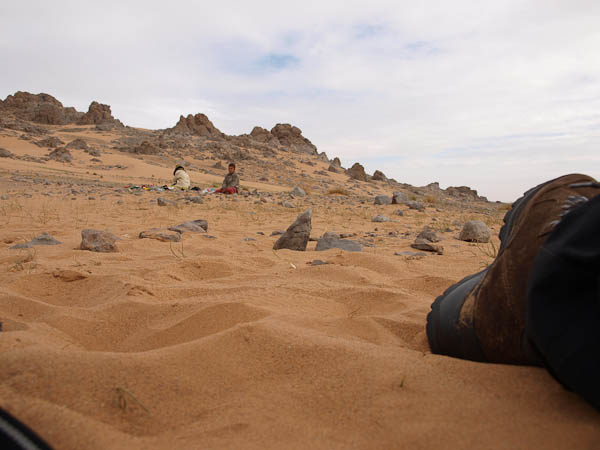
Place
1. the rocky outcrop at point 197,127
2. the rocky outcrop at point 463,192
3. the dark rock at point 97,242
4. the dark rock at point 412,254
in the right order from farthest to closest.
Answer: the rocky outcrop at point 197,127 < the rocky outcrop at point 463,192 < the dark rock at point 412,254 < the dark rock at point 97,242

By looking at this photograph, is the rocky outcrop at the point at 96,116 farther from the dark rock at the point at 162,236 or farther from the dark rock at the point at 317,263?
the dark rock at the point at 317,263

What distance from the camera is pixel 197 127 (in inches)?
1692

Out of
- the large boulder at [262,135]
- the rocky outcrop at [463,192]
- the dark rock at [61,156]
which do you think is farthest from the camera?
the large boulder at [262,135]

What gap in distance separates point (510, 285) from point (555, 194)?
0.31 metres

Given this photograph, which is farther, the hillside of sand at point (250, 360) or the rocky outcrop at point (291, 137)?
the rocky outcrop at point (291, 137)

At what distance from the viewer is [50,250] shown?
3504 mm

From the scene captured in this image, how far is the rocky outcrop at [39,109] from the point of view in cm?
4281

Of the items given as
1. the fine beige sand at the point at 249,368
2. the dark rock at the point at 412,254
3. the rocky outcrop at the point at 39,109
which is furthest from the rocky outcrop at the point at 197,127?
the fine beige sand at the point at 249,368

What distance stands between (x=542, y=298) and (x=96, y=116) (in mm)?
51437

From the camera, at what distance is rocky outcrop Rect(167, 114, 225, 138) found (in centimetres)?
4266

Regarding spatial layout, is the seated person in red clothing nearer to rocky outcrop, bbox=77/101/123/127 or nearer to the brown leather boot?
the brown leather boot


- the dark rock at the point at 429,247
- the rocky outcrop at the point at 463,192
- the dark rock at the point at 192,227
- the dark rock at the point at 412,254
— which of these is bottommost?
the dark rock at the point at 192,227

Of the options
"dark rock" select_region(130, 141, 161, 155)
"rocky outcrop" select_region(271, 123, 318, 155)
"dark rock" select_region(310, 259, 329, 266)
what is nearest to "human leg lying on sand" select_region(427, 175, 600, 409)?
"dark rock" select_region(310, 259, 329, 266)

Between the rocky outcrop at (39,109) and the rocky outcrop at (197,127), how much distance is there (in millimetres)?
12141
